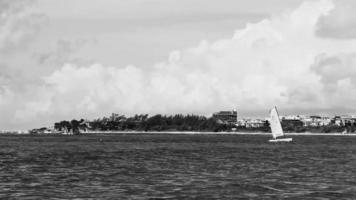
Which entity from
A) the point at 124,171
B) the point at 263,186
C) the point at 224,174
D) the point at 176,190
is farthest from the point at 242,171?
the point at 176,190

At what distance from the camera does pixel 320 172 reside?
7712 cm

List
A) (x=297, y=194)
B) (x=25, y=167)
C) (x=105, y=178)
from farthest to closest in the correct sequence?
(x=25, y=167) → (x=105, y=178) → (x=297, y=194)

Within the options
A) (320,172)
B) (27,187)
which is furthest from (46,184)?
(320,172)

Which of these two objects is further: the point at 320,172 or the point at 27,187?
the point at 320,172

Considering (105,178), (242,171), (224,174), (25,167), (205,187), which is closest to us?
(205,187)

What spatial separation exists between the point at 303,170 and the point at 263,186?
21.5 m

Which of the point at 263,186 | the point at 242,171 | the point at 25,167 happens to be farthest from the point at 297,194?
the point at 25,167

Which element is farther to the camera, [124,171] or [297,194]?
[124,171]

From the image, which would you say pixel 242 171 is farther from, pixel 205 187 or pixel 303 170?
pixel 205 187

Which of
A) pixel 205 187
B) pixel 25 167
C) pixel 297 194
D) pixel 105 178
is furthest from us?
pixel 25 167

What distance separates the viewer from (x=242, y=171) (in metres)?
77.6

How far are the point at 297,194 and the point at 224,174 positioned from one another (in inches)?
767

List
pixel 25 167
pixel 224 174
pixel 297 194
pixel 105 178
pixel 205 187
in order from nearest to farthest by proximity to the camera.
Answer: pixel 297 194 < pixel 205 187 < pixel 105 178 < pixel 224 174 < pixel 25 167

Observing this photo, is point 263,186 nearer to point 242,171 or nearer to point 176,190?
point 176,190
